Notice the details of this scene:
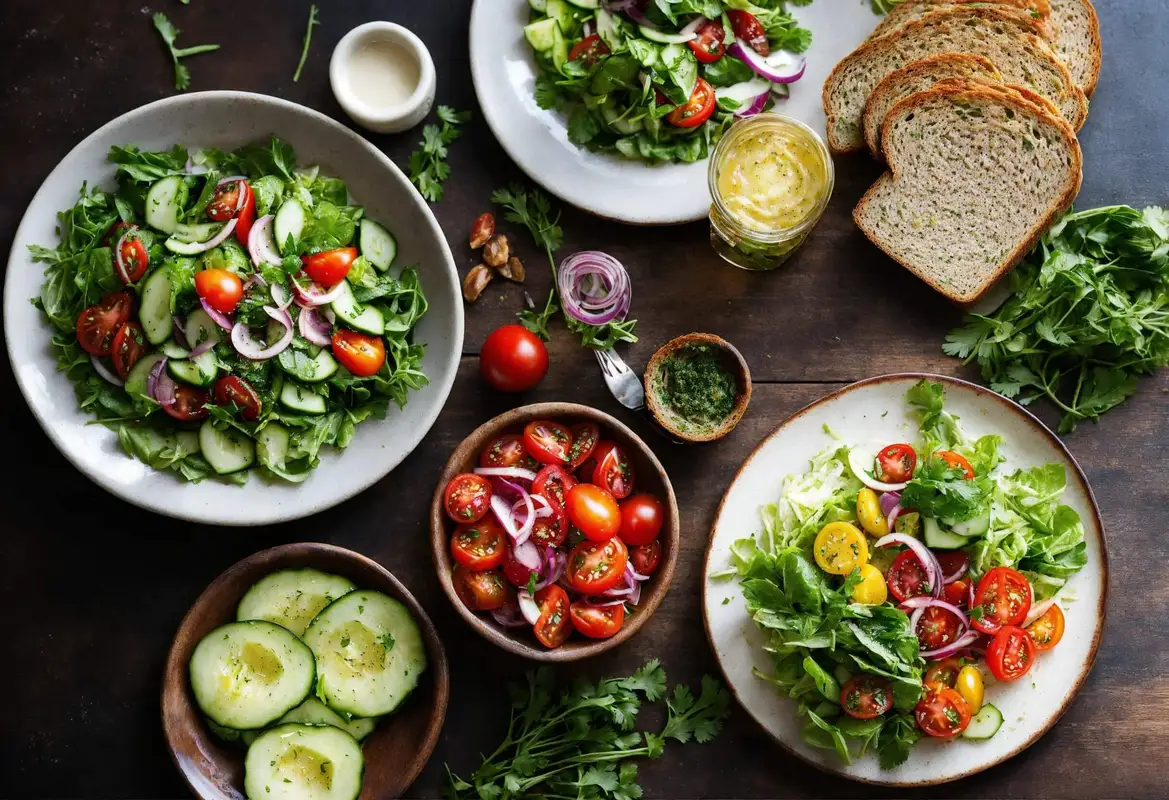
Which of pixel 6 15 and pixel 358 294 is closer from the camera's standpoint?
pixel 358 294

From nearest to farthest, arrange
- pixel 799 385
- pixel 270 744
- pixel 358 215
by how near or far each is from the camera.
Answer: pixel 270 744
pixel 358 215
pixel 799 385

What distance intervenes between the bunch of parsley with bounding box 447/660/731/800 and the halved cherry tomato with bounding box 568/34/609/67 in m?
2.04

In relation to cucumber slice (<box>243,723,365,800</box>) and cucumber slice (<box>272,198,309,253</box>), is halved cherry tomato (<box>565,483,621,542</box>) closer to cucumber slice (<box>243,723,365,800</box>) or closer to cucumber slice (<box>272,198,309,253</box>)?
cucumber slice (<box>243,723,365,800</box>)

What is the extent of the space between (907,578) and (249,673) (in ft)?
6.95

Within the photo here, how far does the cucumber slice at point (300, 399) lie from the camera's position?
2867mm

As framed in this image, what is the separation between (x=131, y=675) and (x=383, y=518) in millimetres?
1005

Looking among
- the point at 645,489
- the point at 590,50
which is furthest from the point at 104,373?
the point at 590,50

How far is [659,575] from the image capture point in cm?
289

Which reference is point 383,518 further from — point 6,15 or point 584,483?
point 6,15

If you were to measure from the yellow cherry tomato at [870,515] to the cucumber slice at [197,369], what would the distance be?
2.09 meters

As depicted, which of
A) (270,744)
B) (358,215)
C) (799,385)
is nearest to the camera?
(270,744)

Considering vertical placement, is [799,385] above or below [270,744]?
above

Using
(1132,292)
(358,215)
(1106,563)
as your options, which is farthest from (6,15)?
(1106,563)

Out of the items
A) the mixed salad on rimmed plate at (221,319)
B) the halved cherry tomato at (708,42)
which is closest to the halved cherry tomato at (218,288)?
the mixed salad on rimmed plate at (221,319)
